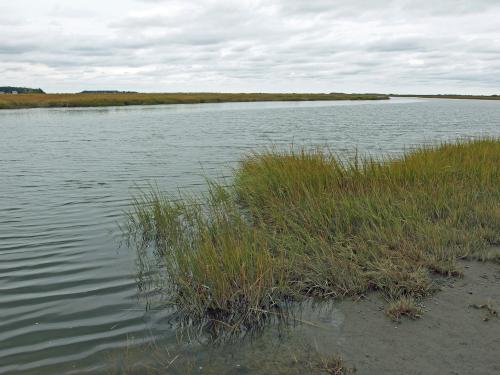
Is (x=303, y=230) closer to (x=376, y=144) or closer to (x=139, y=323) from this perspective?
(x=139, y=323)

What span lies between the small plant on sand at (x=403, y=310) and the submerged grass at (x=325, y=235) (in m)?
0.13

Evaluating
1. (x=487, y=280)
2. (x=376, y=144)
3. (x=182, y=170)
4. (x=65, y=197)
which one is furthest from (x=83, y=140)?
(x=487, y=280)

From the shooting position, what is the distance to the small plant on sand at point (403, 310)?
4.50m

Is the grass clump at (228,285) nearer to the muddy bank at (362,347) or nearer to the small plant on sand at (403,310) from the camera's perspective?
the muddy bank at (362,347)

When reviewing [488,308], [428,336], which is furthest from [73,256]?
[488,308]

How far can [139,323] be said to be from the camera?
4.80 meters

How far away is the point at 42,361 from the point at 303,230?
4.01 metres

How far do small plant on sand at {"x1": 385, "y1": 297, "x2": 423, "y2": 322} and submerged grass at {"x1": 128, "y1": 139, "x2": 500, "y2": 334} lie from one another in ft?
0.44

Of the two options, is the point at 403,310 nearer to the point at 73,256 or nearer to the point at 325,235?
the point at 325,235

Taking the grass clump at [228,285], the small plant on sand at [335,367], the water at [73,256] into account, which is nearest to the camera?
the small plant on sand at [335,367]

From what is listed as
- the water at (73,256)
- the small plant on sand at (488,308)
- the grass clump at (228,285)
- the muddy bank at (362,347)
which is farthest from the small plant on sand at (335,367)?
the small plant on sand at (488,308)

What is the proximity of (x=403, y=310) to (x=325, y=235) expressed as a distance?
6.56 ft

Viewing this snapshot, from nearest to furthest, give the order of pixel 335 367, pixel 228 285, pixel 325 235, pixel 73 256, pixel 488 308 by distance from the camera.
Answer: pixel 335 367 < pixel 488 308 < pixel 228 285 < pixel 325 235 < pixel 73 256

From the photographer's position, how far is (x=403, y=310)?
455cm
